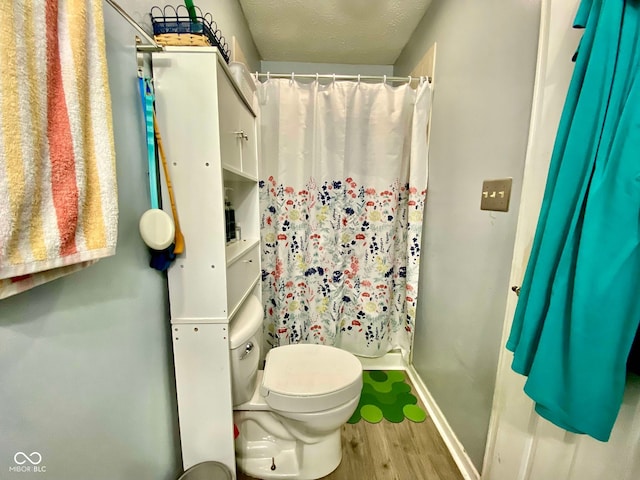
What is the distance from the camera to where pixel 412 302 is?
1669mm

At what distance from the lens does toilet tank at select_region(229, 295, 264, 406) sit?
964 mm

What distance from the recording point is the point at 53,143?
1.40 ft

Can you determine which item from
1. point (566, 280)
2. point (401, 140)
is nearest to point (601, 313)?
point (566, 280)

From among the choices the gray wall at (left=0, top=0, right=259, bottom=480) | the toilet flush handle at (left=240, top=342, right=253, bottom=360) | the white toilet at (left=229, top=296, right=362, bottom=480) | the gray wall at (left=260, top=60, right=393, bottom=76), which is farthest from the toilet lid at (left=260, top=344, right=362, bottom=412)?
the gray wall at (left=260, top=60, right=393, bottom=76)

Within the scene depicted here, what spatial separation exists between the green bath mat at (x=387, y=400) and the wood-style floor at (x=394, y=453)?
36mm

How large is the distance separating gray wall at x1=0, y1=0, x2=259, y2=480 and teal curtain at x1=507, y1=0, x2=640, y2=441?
3.41 ft

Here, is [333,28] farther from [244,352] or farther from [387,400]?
[387,400]

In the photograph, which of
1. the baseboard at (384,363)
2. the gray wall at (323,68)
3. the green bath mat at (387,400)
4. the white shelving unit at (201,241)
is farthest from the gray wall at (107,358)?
the gray wall at (323,68)

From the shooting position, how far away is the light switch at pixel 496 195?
923 mm

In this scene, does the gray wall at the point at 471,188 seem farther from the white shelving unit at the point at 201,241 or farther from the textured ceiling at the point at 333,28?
the white shelving unit at the point at 201,241

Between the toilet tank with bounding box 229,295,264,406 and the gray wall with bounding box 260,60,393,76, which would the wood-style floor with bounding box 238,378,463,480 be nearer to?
the toilet tank with bounding box 229,295,264,406

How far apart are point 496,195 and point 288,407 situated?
1.14 meters

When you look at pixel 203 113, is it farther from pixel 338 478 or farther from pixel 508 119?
pixel 338 478

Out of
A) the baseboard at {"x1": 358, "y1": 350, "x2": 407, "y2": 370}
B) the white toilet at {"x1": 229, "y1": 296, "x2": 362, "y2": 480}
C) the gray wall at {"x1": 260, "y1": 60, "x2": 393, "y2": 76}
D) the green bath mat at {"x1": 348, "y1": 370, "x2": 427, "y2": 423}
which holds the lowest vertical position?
the green bath mat at {"x1": 348, "y1": 370, "x2": 427, "y2": 423}
